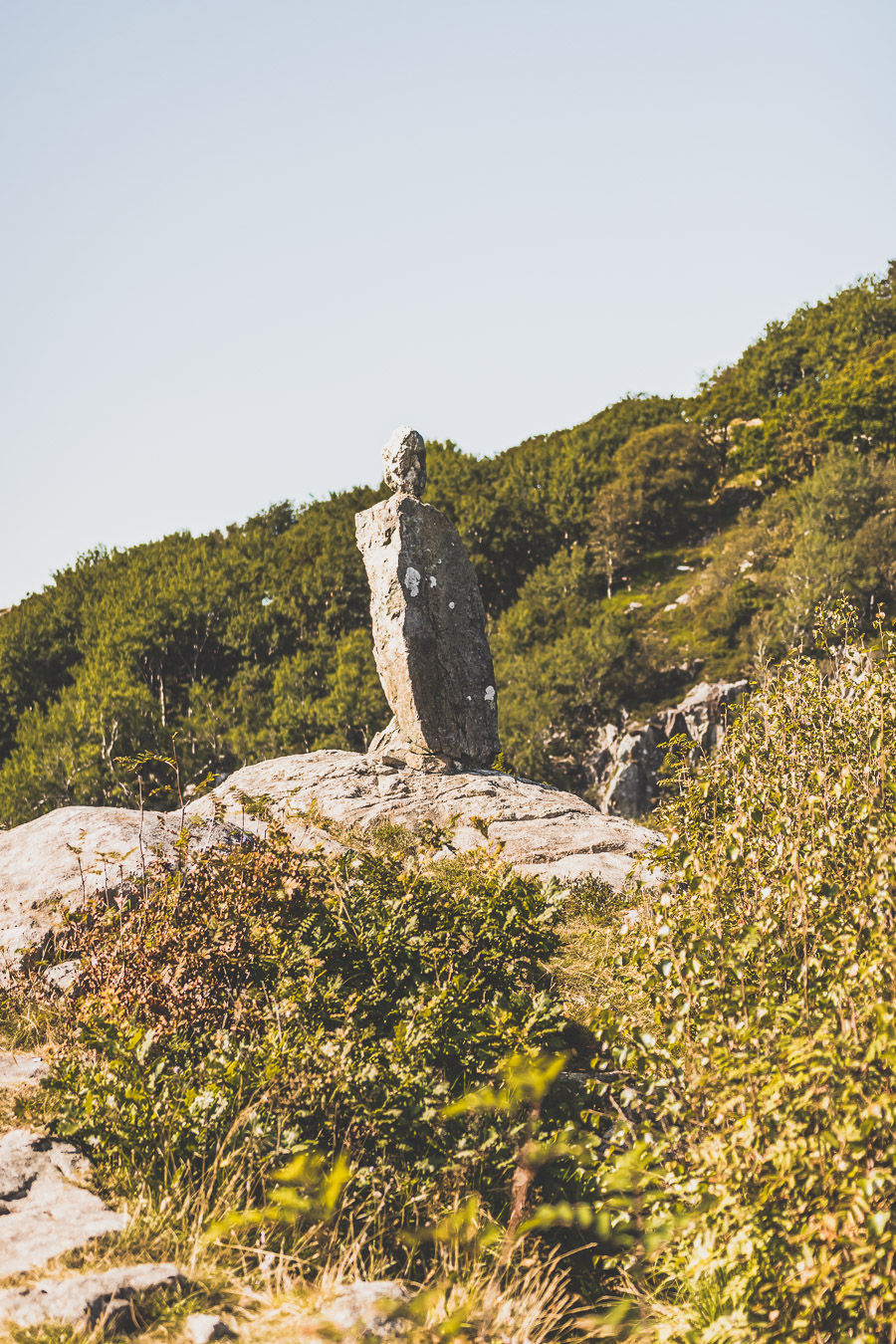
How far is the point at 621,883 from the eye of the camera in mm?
9148

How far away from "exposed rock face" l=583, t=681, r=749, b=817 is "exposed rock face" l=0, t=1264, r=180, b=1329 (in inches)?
1169

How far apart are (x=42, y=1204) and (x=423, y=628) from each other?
10248 mm

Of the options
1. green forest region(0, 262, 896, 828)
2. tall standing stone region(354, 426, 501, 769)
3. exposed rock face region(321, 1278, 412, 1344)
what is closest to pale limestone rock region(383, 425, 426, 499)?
tall standing stone region(354, 426, 501, 769)

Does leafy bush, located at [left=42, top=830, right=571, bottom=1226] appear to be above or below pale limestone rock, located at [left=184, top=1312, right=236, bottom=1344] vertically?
above

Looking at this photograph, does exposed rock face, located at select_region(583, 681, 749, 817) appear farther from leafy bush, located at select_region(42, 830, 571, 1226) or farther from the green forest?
leafy bush, located at select_region(42, 830, 571, 1226)

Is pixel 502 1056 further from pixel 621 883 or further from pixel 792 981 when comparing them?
pixel 621 883

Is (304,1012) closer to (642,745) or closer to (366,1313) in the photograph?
(366,1313)

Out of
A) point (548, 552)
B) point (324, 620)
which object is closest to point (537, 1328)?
point (324, 620)

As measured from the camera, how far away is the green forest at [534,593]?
105 feet

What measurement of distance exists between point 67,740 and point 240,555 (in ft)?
47.6

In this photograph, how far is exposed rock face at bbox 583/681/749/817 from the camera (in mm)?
32781

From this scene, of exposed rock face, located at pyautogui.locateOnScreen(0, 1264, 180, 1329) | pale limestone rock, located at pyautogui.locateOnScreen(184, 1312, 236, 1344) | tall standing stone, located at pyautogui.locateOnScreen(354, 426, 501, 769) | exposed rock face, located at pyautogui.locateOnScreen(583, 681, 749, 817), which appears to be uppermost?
tall standing stone, located at pyautogui.locateOnScreen(354, 426, 501, 769)

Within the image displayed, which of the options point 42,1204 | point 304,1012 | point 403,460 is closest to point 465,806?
point 403,460

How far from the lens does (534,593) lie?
160ft
